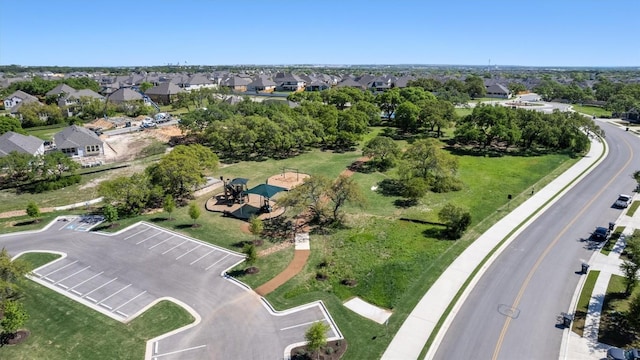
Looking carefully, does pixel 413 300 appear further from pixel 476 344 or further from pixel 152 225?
pixel 152 225

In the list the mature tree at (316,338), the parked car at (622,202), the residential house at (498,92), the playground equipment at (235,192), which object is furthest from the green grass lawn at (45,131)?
the residential house at (498,92)

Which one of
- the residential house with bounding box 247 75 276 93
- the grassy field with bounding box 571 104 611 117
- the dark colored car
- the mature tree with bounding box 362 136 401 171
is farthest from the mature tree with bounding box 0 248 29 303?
the residential house with bounding box 247 75 276 93

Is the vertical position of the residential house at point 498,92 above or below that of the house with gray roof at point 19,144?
above

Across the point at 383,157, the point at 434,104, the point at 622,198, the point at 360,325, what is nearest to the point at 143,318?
the point at 360,325

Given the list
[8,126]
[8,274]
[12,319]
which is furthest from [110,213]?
[8,126]

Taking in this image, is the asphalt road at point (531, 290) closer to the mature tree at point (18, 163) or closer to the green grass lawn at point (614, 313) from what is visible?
the green grass lawn at point (614, 313)

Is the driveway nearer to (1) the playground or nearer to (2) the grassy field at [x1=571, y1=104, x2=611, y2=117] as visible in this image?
(1) the playground
